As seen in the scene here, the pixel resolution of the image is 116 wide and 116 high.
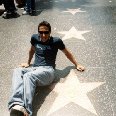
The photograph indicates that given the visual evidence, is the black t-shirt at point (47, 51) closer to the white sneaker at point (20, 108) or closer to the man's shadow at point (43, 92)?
the man's shadow at point (43, 92)

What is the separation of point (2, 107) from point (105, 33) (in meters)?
3.78

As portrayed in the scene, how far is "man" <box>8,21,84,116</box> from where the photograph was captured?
4.18 m

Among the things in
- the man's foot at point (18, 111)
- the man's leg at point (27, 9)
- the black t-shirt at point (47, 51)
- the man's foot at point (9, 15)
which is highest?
the black t-shirt at point (47, 51)

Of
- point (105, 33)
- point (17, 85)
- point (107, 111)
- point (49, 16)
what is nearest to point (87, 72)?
point (107, 111)

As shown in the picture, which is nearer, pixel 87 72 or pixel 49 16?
pixel 87 72

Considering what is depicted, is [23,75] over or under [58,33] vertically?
over

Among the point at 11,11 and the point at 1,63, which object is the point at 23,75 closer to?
the point at 1,63

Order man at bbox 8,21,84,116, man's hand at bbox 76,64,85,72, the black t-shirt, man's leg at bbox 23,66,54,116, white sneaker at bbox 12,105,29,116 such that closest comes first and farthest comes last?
white sneaker at bbox 12,105,29,116
man at bbox 8,21,84,116
man's leg at bbox 23,66,54,116
the black t-shirt
man's hand at bbox 76,64,85,72

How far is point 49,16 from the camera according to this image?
9.02m

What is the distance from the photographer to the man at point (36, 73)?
13.7ft

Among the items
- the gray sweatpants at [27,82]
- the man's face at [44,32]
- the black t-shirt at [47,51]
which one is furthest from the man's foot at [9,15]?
the gray sweatpants at [27,82]

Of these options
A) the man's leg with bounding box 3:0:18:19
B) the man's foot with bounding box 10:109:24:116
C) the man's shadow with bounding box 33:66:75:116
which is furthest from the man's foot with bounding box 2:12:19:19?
the man's foot with bounding box 10:109:24:116

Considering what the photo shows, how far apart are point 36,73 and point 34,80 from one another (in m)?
0.14

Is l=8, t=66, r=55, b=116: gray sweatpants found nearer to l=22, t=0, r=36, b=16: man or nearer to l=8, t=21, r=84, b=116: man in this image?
l=8, t=21, r=84, b=116: man
